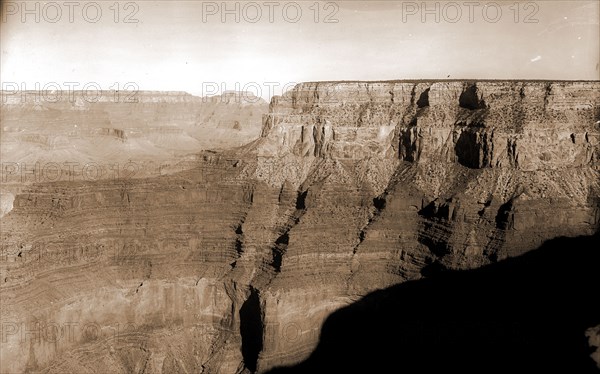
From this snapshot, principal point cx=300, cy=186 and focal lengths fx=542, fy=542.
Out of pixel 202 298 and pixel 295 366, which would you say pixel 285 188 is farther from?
pixel 295 366

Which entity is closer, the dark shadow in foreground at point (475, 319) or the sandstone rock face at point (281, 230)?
the dark shadow in foreground at point (475, 319)

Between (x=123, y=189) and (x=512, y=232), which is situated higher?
(x=123, y=189)

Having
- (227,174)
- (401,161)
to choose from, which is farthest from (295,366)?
(401,161)

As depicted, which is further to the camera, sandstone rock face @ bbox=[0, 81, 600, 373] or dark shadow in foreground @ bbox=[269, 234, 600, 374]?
sandstone rock face @ bbox=[0, 81, 600, 373]

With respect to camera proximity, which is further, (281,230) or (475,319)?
(281,230)
